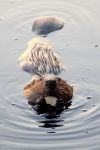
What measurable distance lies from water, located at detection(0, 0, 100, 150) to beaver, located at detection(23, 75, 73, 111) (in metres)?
0.10

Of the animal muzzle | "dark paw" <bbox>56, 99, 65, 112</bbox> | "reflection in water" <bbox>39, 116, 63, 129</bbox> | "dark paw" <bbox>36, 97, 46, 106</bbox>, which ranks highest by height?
the animal muzzle

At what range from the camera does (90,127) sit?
6.68 meters

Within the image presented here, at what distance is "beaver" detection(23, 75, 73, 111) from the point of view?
271 inches

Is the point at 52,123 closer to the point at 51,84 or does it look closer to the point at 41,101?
the point at 41,101

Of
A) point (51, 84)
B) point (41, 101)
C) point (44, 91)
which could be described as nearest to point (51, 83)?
point (51, 84)

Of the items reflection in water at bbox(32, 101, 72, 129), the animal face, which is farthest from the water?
the animal face

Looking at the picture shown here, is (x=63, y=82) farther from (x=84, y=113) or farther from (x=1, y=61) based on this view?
(x=1, y=61)

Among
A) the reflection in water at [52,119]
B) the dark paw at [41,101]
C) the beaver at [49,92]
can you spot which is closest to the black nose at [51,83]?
the beaver at [49,92]

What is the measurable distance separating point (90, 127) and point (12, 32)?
275 cm

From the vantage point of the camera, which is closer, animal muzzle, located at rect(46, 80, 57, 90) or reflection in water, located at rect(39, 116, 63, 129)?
reflection in water, located at rect(39, 116, 63, 129)

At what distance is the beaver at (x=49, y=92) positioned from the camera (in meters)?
6.87

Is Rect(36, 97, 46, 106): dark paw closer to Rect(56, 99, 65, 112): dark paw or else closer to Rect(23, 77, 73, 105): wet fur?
Rect(23, 77, 73, 105): wet fur

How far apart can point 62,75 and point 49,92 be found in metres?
1.03

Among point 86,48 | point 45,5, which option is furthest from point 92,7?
point 86,48
